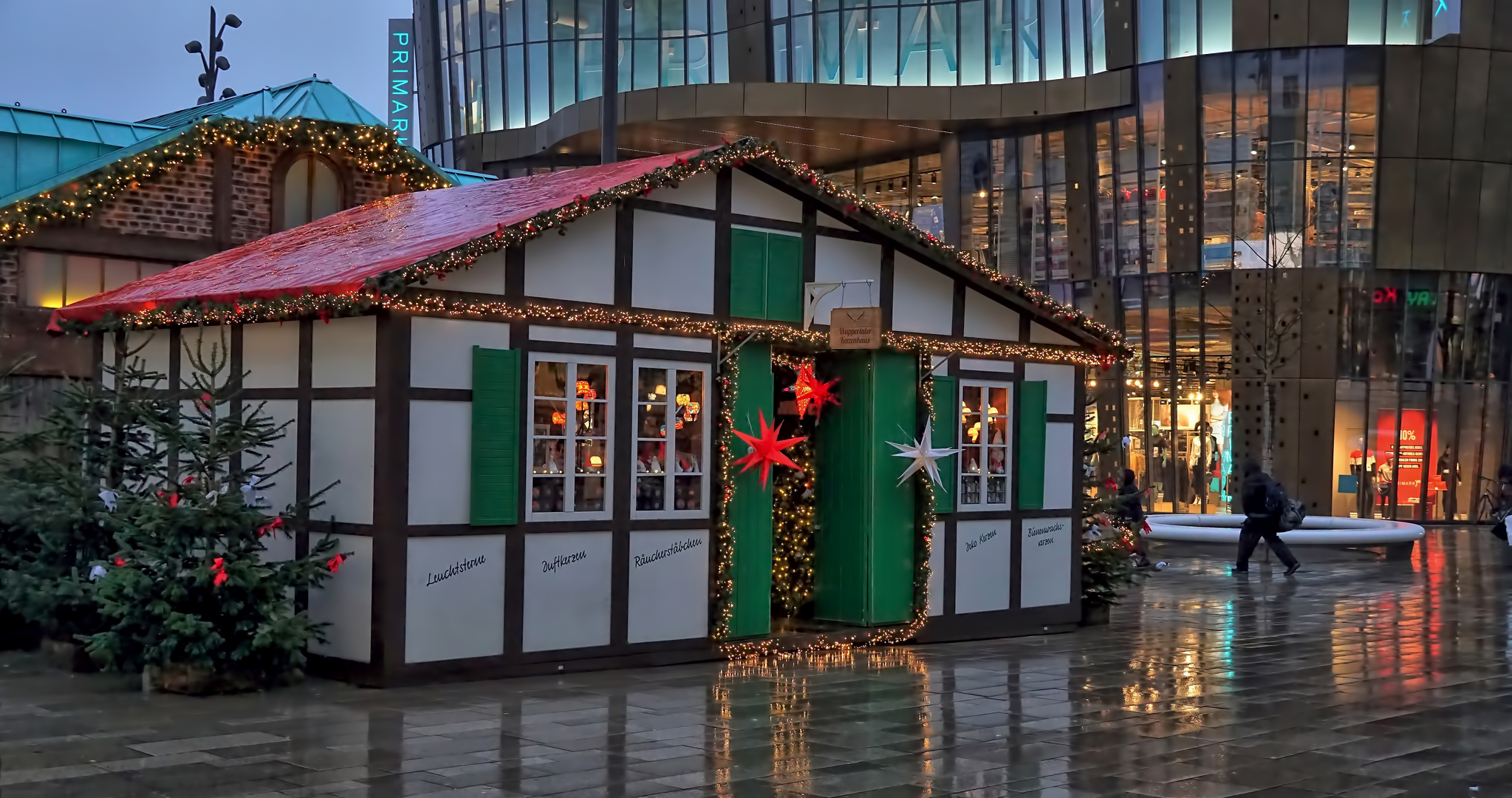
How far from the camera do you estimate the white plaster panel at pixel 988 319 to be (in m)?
15.7

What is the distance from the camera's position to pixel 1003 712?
37.8ft

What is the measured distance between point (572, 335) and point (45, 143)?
1021 centimetres

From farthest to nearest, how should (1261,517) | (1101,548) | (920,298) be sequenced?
1. (1261,517)
2. (1101,548)
3. (920,298)

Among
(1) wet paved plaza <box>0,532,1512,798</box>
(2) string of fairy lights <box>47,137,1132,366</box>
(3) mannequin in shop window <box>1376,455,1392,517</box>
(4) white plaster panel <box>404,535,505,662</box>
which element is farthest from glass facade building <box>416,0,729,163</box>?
(4) white plaster panel <box>404,535,505,662</box>

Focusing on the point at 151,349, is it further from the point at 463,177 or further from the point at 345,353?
the point at 463,177

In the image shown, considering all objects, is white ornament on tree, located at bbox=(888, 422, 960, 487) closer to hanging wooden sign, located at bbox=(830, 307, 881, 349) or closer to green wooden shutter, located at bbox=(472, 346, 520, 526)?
hanging wooden sign, located at bbox=(830, 307, 881, 349)

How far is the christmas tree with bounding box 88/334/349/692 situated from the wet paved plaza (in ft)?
0.92

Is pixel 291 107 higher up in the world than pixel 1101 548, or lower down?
higher up

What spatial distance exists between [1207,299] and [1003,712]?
98.8ft

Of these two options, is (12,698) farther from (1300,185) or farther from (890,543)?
(1300,185)

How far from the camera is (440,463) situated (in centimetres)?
1205

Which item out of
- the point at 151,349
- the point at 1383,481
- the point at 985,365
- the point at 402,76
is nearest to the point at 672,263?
the point at 985,365

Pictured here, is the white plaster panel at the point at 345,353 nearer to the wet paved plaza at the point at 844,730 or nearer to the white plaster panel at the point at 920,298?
the wet paved plaza at the point at 844,730

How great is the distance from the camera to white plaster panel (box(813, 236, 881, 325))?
47.9 feet
